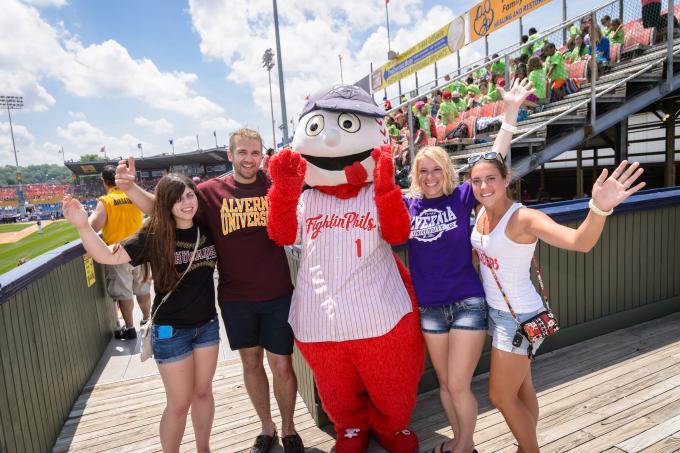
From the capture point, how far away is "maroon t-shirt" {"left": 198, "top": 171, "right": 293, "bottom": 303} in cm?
240

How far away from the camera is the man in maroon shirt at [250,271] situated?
2.41 meters

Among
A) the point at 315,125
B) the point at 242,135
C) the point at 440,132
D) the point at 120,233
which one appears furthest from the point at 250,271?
the point at 440,132

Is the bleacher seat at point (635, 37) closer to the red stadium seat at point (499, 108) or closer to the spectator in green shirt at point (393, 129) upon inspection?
the red stadium seat at point (499, 108)

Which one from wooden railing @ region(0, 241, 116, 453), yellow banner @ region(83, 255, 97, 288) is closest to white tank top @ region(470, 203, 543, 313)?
wooden railing @ region(0, 241, 116, 453)

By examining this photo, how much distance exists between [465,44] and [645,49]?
8778mm

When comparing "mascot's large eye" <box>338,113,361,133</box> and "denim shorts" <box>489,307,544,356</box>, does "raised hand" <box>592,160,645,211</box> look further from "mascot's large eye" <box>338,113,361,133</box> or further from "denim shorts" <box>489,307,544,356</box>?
"mascot's large eye" <box>338,113,361,133</box>

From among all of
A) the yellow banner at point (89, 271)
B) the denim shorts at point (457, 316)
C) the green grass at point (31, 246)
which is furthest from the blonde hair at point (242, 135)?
the green grass at point (31, 246)

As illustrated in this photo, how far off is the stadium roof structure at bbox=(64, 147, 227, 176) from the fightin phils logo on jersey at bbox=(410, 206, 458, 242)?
4309 centimetres

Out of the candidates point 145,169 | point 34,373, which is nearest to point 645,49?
point 34,373

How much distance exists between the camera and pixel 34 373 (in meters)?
2.71

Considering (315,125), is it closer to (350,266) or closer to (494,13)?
(350,266)

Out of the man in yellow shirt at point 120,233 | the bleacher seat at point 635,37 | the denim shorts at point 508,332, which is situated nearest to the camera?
the denim shorts at point 508,332

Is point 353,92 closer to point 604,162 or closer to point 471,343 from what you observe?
point 471,343

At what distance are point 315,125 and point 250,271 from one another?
0.87m
